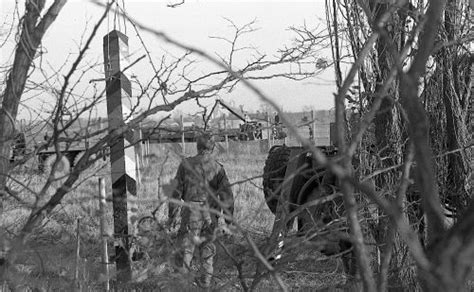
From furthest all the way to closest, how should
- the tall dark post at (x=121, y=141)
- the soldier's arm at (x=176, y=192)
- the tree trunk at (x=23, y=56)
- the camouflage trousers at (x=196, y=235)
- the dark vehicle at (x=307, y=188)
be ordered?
1. the tall dark post at (x=121, y=141)
2. the dark vehicle at (x=307, y=188)
3. the tree trunk at (x=23, y=56)
4. the camouflage trousers at (x=196, y=235)
5. the soldier's arm at (x=176, y=192)

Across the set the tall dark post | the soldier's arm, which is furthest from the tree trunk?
the tall dark post

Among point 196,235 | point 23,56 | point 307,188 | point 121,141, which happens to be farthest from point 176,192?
point 307,188

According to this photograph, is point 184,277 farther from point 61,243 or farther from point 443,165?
point 443,165

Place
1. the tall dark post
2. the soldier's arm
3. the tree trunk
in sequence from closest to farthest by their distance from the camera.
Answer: the soldier's arm → the tree trunk → the tall dark post

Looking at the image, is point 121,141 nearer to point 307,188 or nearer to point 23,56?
point 23,56

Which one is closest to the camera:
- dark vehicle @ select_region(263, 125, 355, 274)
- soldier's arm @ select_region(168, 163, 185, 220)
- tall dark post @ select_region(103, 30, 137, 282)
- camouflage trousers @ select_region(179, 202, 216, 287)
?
soldier's arm @ select_region(168, 163, 185, 220)

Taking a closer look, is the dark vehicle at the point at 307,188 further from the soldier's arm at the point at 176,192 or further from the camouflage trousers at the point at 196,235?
the soldier's arm at the point at 176,192

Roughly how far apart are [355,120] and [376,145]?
1.52 feet

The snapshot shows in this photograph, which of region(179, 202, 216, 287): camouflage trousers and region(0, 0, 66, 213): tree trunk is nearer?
region(179, 202, 216, 287): camouflage trousers

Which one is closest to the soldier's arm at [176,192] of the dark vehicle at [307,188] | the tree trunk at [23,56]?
the dark vehicle at [307,188]

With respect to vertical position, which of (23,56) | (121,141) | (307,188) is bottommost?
(307,188)

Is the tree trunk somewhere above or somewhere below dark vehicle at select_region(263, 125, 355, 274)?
above

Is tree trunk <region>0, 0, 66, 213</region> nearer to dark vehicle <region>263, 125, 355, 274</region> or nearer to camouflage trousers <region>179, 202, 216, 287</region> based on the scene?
camouflage trousers <region>179, 202, 216, 287</region>

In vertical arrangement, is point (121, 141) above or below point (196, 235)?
above
